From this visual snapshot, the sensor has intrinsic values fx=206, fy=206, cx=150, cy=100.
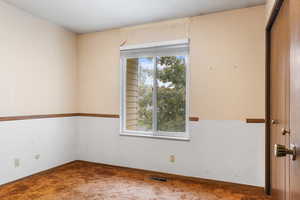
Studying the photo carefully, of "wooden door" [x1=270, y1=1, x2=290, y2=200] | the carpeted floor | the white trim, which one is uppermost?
the white trim

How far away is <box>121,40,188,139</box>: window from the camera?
10.7 feet

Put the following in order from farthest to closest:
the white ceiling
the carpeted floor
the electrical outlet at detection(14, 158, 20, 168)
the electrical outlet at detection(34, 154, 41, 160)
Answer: the electrical outlet at detection(34, 154, 41, 160), the electrical outlet at detection(14, 158, 20, 168), the white ceiling, the carpeted floor

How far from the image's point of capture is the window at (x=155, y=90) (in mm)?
3250

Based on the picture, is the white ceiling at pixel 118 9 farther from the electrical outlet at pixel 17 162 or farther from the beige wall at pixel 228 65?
the electrical outlet at pixel 17 162

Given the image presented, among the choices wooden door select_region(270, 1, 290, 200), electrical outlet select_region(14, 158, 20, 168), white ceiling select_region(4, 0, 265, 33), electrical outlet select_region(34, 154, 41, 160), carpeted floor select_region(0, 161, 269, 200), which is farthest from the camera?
electrical outlet select_region(34, 154, 41, 160)

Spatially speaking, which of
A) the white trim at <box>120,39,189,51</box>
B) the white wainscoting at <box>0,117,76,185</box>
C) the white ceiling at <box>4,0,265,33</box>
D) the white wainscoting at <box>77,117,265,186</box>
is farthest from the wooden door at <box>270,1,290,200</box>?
the white wainscoting at <box>0,117,76,185</box>

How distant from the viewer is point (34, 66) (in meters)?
3.14

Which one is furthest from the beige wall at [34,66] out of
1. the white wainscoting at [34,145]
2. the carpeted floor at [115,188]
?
the carpeted floor at [115,188]

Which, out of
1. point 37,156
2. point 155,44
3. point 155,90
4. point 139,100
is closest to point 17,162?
point 37,156

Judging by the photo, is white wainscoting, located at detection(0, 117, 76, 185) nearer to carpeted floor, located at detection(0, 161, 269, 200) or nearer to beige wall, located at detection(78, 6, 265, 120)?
carpeted floor, located at detection(0, 161, 269, 200)

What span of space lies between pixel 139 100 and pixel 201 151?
1.33 metres

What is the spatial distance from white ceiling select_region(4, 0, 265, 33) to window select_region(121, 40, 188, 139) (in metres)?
0.45

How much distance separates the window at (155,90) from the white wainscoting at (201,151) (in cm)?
19

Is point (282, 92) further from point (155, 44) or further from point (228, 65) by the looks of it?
point (155, 44)
